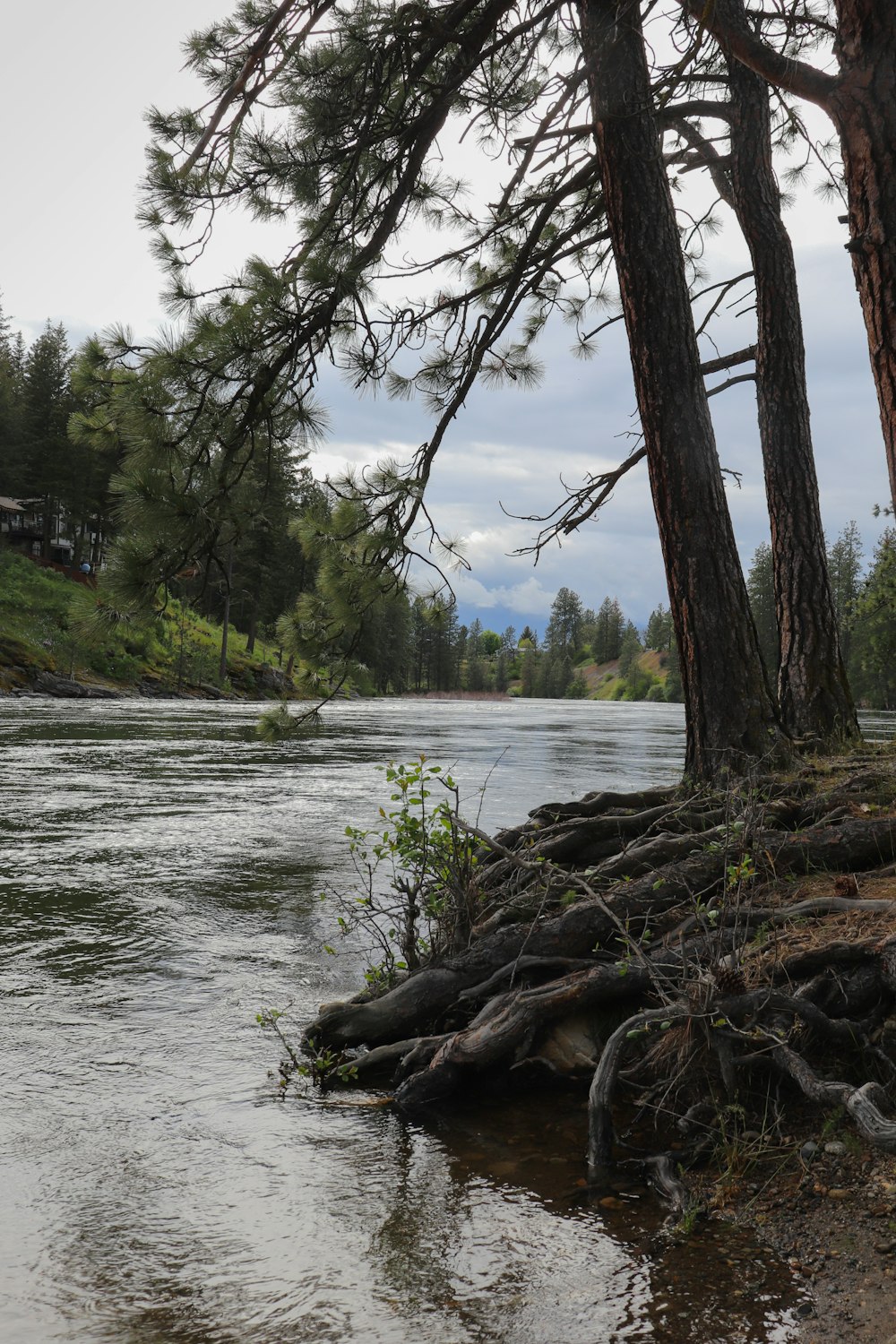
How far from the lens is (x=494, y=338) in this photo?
311 inches

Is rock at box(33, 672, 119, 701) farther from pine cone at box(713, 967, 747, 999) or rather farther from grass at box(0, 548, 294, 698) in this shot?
pine cone at box(713, 967, 747, 999)

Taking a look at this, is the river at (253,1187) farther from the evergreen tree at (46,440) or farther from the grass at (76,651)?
the evergreen tree at (46,440)

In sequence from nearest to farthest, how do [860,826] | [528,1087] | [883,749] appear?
[528,1087] → [860,826] → [883,749]

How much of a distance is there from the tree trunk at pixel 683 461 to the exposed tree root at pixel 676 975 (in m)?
0.81

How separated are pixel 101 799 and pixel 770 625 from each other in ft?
280

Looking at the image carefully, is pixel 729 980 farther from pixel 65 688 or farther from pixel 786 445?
pixel 65 688

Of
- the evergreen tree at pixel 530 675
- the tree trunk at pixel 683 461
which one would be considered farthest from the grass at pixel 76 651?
the evergreen tree at pixel 530 675

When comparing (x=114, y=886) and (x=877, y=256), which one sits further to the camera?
(x=114, y=886)

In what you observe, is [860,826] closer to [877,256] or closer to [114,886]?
[877,256]

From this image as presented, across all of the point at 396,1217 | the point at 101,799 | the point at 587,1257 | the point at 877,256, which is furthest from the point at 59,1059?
the point at 101,799

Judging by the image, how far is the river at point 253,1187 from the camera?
270 cm

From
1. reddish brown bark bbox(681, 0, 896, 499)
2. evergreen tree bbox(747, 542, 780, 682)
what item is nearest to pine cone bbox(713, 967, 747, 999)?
reddish brown bark bbox(681, 0, 896, 499)

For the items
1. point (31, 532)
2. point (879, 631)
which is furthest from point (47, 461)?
point (879, 631)

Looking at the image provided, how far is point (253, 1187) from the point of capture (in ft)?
11.4
